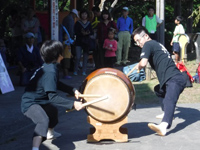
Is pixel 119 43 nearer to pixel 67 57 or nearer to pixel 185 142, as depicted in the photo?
pixel 67 57

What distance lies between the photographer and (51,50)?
577 centimetres

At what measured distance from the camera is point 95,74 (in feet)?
20.9

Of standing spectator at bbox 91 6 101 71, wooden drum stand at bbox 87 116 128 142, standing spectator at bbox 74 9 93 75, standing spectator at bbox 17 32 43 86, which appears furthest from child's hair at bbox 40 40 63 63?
standing spectator at bbox 91 6 101 71

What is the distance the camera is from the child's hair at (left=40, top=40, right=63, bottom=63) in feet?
18.9

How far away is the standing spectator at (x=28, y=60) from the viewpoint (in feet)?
36.9

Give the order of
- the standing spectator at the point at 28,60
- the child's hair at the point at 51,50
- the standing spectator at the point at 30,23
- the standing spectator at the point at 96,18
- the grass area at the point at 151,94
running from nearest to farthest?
the child's hair at the point at 51,50 → the grass area at the point at 151,94 → the standing spectator at the point at 28,60 → the standing spectator at the point at 30,23 → the standing spectator at the point at 96,18

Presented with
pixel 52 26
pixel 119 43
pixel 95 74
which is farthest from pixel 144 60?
pixel 119 43

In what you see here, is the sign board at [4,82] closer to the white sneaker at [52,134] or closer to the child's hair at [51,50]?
the white sneaker at [52,134]

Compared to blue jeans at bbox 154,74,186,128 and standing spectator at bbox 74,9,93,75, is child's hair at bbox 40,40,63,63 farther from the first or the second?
standing spectator at bbox 74,9,93,75

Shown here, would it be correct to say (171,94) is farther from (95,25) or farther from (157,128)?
(95,25)

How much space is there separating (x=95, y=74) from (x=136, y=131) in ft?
3.99

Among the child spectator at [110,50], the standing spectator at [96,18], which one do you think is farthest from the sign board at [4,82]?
the standing spectator at [96,18]

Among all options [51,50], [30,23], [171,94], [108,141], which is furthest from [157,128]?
[30,23]

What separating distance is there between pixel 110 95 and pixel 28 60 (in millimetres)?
5378
